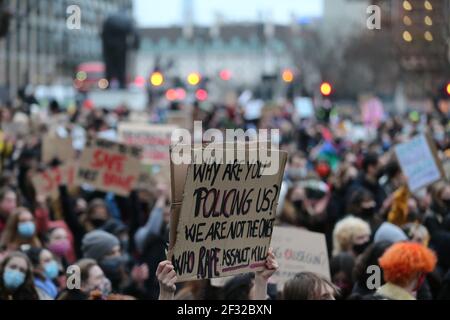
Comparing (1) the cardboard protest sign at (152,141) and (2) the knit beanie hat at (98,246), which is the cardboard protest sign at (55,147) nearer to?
(1) the cardboard protest sign at (152,141)

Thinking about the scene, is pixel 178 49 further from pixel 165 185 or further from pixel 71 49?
pixel 165 185

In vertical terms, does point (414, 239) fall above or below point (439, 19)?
below

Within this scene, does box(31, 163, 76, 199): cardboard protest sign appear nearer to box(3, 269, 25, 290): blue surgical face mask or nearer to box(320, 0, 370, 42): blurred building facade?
box(3, 269, 25, 290): blue surgical face mask

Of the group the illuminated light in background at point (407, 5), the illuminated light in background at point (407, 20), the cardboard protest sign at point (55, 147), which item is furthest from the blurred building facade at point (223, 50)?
the cardboard protest sign at point (55, 147)

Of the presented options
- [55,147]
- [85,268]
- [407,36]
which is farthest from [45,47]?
[85,268]

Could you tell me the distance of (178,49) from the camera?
6132 inches

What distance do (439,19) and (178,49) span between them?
140143 millimetres

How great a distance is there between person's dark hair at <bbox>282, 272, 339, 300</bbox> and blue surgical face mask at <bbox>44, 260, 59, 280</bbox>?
210cm

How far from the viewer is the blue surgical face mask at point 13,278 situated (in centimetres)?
634

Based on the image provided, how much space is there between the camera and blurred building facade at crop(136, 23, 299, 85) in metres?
145

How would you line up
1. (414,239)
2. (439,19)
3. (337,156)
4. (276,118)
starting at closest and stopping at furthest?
1. (414,239)
2. (439,19)
3. (337,156)
4. (276,118)

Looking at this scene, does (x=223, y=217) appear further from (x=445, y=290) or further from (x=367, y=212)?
(x=367, y=212)

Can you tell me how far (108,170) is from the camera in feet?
37.2
